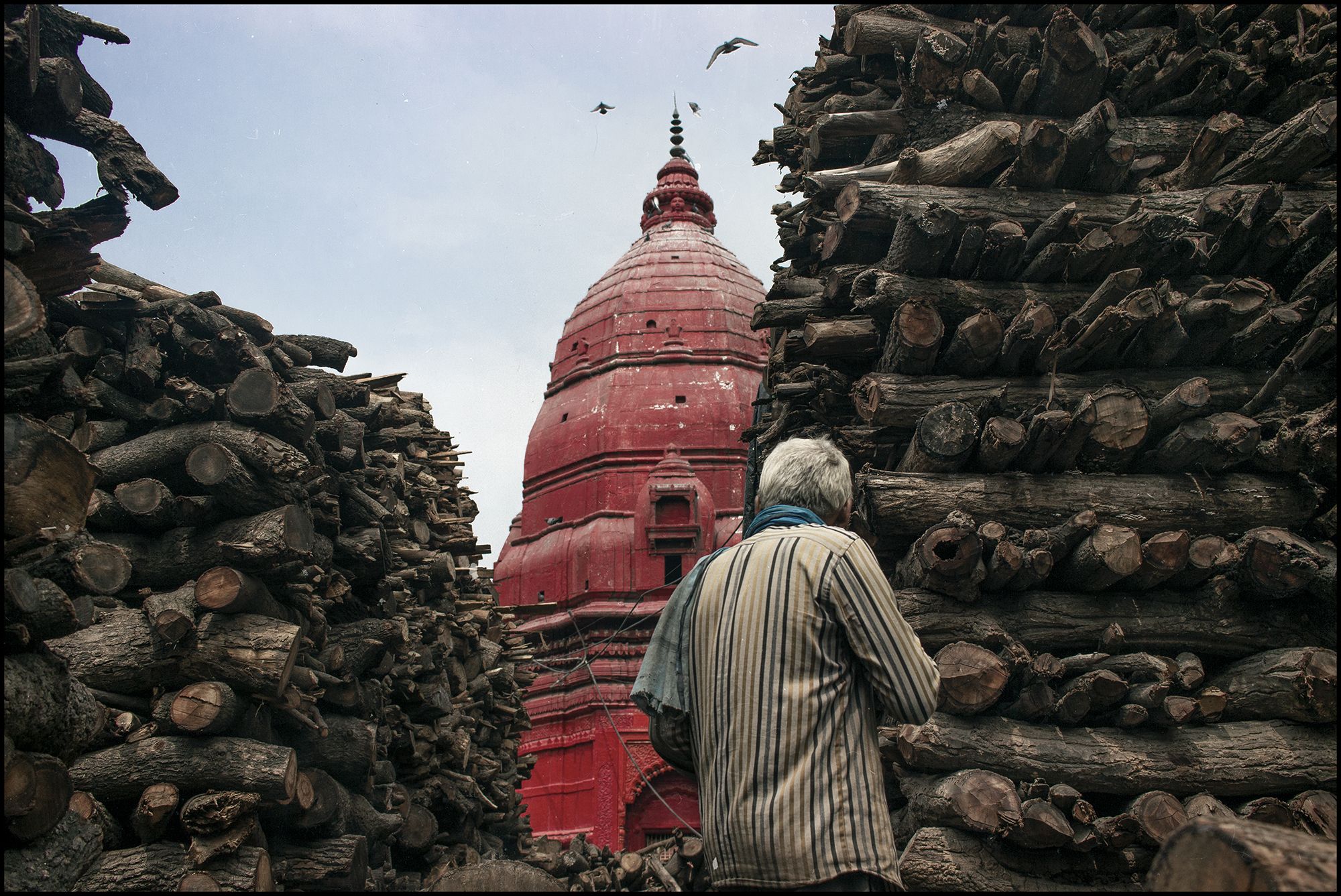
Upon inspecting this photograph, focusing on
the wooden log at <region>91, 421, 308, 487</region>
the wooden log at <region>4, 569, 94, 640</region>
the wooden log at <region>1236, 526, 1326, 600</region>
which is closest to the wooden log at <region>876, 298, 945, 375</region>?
the wooden log at <region>1236, 526, 1326, 600</region>

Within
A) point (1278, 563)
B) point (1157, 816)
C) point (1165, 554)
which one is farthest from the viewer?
point (1165, 554)

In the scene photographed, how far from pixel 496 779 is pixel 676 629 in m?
8.87

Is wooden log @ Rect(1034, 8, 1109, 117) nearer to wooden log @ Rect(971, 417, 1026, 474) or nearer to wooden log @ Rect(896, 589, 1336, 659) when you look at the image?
wooden log @ Rect(971, 417, 1026, 474)

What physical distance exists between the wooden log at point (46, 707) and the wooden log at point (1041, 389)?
3997 mm

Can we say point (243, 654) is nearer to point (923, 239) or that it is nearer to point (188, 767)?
point (188, 767)

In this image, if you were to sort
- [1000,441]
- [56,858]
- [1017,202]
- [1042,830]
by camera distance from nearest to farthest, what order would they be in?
[56,858]
[1042,830]
[1000,441]
[1017,202]

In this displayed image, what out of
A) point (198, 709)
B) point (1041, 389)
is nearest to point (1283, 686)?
point (1041, 389)

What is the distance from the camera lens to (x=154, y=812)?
4.93 m

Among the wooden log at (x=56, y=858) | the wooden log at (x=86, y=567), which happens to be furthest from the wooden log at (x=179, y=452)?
the wooden log at (x=56, y=858)

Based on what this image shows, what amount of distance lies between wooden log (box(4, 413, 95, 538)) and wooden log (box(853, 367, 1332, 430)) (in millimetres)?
3857

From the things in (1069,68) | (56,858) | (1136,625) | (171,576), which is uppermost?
(1069,68)

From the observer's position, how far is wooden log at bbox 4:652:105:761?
3395 mm

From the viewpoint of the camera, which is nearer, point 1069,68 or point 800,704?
point 800,704

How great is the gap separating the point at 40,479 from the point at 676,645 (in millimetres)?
2135
